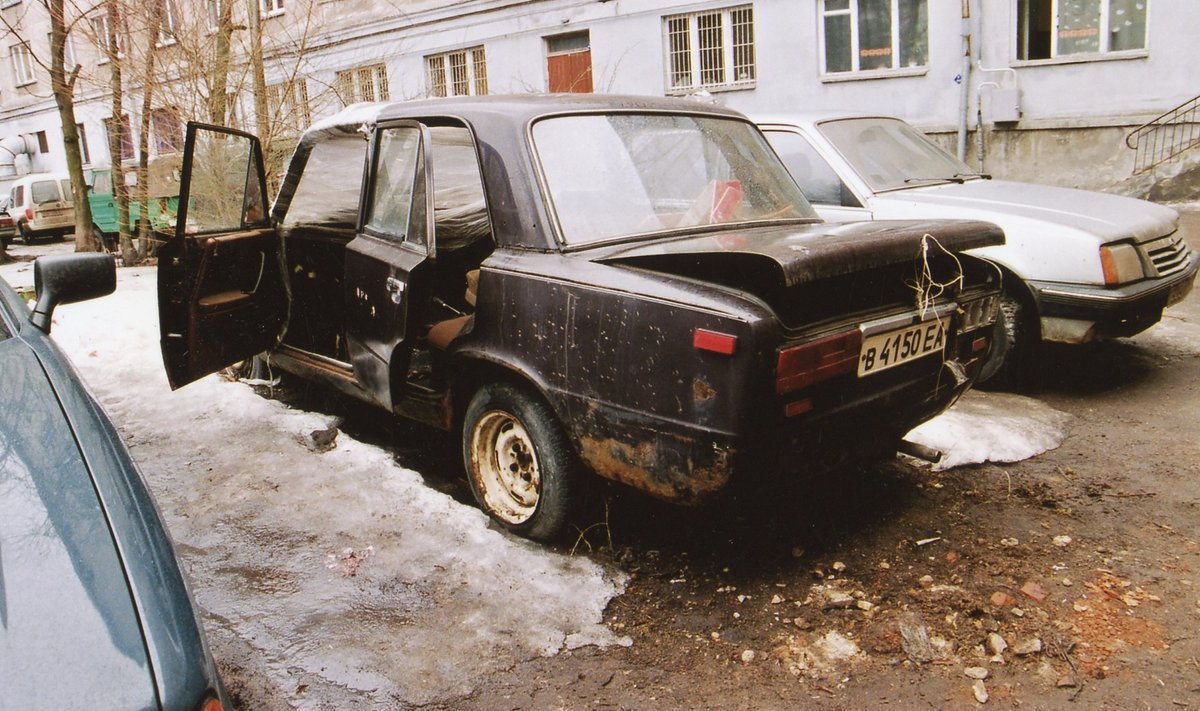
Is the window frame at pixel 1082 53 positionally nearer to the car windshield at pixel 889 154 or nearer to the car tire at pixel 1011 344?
the car windshield at pixel 889 154

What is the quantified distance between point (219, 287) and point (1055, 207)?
4990 mm

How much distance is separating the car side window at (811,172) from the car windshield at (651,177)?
190cm

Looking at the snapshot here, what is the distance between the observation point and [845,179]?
578cm

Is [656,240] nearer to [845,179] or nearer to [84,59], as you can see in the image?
[845,179]

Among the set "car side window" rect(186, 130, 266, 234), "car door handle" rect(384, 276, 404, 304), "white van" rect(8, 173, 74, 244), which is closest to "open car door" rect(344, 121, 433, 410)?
"car door handle" rect(384, 276, 404, 304)

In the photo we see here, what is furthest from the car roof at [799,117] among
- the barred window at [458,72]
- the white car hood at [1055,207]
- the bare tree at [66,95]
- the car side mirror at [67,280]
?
the barred window at [458,72]

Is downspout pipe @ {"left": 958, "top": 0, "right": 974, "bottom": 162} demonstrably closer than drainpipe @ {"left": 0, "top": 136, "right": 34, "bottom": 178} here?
Yes

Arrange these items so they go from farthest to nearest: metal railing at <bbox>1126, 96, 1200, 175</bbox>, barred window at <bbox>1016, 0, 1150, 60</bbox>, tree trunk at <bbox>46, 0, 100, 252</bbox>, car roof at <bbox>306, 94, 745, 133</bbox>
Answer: barred window at <bbox>1016, 0, 1150, 60</bbox> → metal railing at <bbox>1126, 96, 1200, 175</bbox> → tree trunk at <bbox>46, 0, 100, 252</bbox> → car roof at <bbox>306, 94, 745, 133</bbox>

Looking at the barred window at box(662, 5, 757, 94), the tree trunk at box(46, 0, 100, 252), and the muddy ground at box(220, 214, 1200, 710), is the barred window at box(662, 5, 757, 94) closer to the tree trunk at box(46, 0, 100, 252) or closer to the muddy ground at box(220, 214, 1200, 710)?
the tree trunk at box(46, 0, 100, 252)

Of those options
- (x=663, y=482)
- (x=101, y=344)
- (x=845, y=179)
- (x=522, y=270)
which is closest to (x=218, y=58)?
(x=101, y=344)

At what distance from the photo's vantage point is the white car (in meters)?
4.93

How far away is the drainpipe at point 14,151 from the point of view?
32719mm

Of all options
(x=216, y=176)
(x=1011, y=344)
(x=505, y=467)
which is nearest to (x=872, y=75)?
(x=216, y=176)

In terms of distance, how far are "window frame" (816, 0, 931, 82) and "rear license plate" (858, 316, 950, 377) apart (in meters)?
13.1
